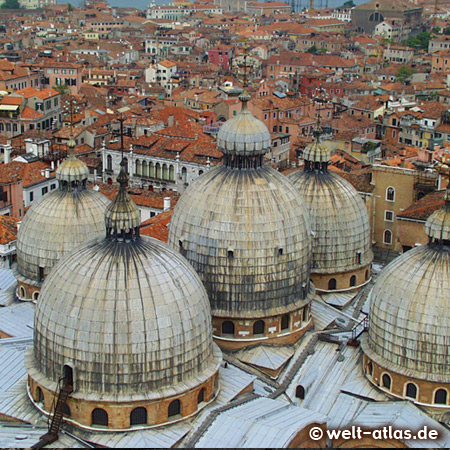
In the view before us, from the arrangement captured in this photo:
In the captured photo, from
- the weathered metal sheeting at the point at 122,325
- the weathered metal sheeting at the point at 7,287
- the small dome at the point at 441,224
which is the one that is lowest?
the weathered metal sheeting at the point at 7,287

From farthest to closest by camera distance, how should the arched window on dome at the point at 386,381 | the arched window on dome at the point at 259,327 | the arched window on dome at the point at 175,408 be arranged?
the arched window on dome at the point at 259,327, the arched window on dome at the point at 386,381, the arched window on dome at the point at 175,408

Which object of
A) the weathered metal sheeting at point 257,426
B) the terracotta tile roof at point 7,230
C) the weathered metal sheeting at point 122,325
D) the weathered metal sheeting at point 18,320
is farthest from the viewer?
the terracotta tile roof at point 7,230

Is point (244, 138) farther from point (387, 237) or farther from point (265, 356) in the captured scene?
point (387, 237)

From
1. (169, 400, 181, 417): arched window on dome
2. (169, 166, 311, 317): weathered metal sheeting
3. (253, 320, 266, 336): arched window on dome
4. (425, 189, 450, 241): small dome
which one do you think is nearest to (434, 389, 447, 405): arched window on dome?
(425, 189, 450, 241): small dome

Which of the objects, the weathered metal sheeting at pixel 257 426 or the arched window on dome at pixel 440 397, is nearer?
the weathered metal sheeting at pixel 257 426

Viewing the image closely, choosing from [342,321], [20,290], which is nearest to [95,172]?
[20,290]

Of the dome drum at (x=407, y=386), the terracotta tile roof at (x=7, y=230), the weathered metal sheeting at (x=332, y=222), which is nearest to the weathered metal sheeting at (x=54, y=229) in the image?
the terracotta tile roof at (x=7, y=230)

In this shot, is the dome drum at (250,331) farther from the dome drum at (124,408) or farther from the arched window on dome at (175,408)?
the arched window on dome at (175,408)

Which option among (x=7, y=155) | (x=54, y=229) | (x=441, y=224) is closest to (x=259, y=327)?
(x=441, y=224)
